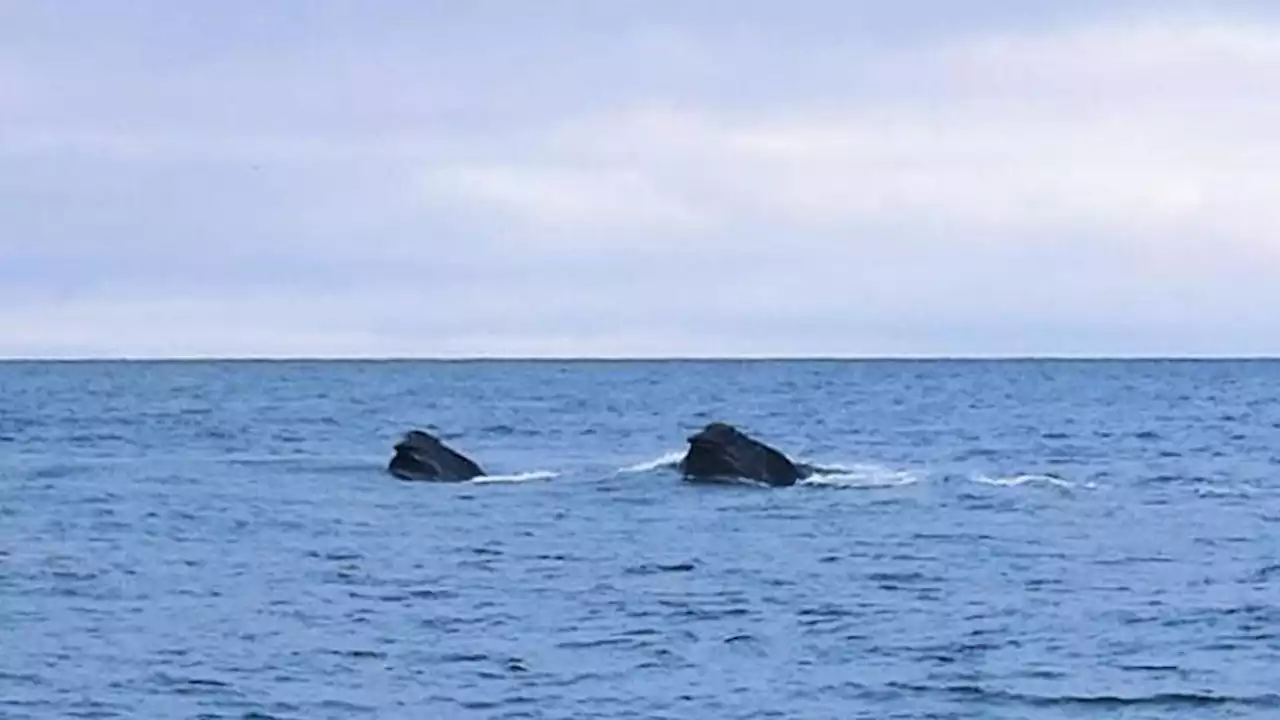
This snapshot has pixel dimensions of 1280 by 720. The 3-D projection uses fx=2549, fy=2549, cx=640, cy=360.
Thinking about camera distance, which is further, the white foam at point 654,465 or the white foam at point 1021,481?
the white foam at point 654,465

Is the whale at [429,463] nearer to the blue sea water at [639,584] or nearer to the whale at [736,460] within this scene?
the blue sea water at [639,584]

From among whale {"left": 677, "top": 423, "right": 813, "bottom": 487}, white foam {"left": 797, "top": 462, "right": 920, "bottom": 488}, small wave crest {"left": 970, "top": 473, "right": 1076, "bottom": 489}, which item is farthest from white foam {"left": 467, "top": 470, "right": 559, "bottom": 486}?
small wave crest {"left": 970, "top": 473, "right": 1076, "bottom": 489}

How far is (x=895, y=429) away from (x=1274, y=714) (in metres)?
60.3

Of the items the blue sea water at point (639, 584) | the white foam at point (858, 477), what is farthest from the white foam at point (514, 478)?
the white foam at point (858, 477)

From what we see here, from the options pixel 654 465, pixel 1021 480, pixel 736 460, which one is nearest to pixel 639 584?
pixel 736 460

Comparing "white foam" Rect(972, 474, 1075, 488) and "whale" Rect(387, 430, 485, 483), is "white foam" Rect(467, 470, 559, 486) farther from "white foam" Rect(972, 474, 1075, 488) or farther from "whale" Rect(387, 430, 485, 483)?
"white foam" Rect(972, 474, 1075, 488)

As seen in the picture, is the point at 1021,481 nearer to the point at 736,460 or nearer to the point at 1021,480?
the point at 1021,480

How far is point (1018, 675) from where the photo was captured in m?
26.0

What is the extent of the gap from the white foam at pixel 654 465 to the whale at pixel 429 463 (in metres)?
3.42

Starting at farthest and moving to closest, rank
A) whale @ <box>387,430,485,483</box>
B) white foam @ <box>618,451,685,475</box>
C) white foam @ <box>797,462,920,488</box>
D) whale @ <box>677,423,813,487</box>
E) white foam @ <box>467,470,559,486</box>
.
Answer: white foam @ <box>618,451,685,475</box> → whale @ <box>387,430,485,483</box> → white foam @ <box>467,470,559,486</box> → white foam @ <box>797,462,920,488</box> → whale @ <box>677,423,813,487</box>

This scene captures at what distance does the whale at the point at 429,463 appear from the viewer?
5406 centimetres

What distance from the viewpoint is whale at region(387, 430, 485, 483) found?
54062 millimetres

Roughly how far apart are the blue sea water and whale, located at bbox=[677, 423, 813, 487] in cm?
90

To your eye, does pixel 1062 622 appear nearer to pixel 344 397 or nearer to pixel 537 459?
pixel 537 459
